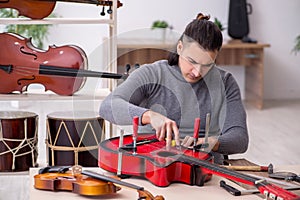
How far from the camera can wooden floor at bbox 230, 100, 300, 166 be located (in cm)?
450

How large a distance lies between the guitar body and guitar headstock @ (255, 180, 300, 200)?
20 cm

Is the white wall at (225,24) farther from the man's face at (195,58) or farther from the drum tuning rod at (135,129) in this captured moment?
the drum tuning rod at (135,129)

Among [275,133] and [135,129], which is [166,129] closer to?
[135,129]

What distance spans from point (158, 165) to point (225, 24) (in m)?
5.17

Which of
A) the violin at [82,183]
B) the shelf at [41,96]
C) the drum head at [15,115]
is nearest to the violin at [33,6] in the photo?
the shelf at [41,96]

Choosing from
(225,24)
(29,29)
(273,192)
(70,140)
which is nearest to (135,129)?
(273,192)

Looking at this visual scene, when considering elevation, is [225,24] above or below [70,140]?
above

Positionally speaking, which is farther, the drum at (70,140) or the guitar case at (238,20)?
the guitar case at (238,20)

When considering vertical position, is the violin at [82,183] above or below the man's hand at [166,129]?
below

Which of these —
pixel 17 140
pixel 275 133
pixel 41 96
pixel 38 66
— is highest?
pixel 38 66

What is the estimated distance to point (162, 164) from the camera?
185 centimetres

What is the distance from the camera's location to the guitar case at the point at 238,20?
21.8ft

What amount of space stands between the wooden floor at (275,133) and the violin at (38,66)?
160 cm

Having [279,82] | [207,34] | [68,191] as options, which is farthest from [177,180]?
[279,82]
